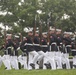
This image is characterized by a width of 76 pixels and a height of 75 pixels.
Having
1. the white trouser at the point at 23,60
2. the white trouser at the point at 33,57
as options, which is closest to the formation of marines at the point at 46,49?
the white trouser at the point at 33,57

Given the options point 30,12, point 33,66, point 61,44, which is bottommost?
point 33,66

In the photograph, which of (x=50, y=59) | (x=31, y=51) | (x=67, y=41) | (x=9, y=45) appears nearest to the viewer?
(x=50, y=59)

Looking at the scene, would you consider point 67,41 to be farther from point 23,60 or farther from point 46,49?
point 23,60

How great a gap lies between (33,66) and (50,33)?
177cm

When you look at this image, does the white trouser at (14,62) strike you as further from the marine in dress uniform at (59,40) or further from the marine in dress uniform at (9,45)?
the marine in dress uniform at (59,40)

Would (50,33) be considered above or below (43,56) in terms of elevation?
above

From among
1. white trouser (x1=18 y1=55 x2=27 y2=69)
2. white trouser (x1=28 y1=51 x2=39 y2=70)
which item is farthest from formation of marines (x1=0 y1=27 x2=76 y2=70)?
white trouser (x1=18 y1=55 x2=27 y2=69)

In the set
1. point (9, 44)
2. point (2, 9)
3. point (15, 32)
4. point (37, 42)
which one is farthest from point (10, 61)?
point (2, 9)

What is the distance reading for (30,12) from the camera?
35.7 metres

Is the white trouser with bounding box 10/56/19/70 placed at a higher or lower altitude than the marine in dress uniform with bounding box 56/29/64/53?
lower

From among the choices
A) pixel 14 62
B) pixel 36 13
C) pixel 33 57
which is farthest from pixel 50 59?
pixel 36 13

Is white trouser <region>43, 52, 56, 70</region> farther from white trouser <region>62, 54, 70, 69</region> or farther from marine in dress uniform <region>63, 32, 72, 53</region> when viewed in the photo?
marine in dress uniform <region>63, 32, 72, 53</region>

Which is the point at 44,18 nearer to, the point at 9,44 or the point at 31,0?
the point at 31,0

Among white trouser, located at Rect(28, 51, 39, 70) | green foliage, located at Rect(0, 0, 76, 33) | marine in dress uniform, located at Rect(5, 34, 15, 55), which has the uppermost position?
green foliage, located at Rect(0, 0, 76, 33)
